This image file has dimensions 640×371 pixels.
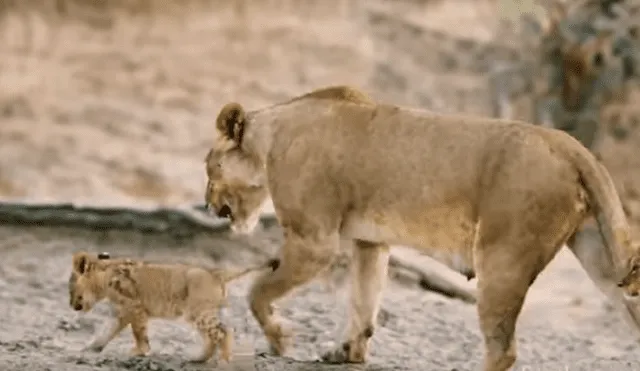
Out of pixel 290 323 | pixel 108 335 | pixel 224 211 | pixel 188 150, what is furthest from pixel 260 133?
pixel 188 150

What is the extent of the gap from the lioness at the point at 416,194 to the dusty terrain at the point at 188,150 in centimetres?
41

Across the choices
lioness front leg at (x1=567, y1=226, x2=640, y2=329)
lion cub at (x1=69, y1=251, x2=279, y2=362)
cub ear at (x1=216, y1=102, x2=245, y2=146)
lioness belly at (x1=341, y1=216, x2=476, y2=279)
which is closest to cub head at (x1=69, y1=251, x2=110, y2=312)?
lion cub at (x1=69, y1=251, x2=279, y2=362)

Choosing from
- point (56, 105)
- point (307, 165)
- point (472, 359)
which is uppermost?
point (56, 105)

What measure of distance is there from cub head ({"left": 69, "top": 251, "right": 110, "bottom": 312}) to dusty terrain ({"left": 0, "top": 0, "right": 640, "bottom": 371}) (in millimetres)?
199

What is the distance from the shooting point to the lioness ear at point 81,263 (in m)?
4.90

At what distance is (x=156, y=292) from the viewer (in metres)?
4.79

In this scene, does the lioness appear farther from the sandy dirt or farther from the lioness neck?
the sandy dirt

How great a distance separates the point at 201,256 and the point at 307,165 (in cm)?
289

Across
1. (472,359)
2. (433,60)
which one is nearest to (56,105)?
(433,60)

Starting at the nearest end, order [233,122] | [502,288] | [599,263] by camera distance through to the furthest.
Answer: [502,288]
[599,263]
[233,122]

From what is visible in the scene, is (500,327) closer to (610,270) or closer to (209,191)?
(610,270)

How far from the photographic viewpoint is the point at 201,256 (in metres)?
7.58

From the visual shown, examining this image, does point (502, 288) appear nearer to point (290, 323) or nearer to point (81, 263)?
point (81, 263)

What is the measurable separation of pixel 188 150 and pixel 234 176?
20.0ft
